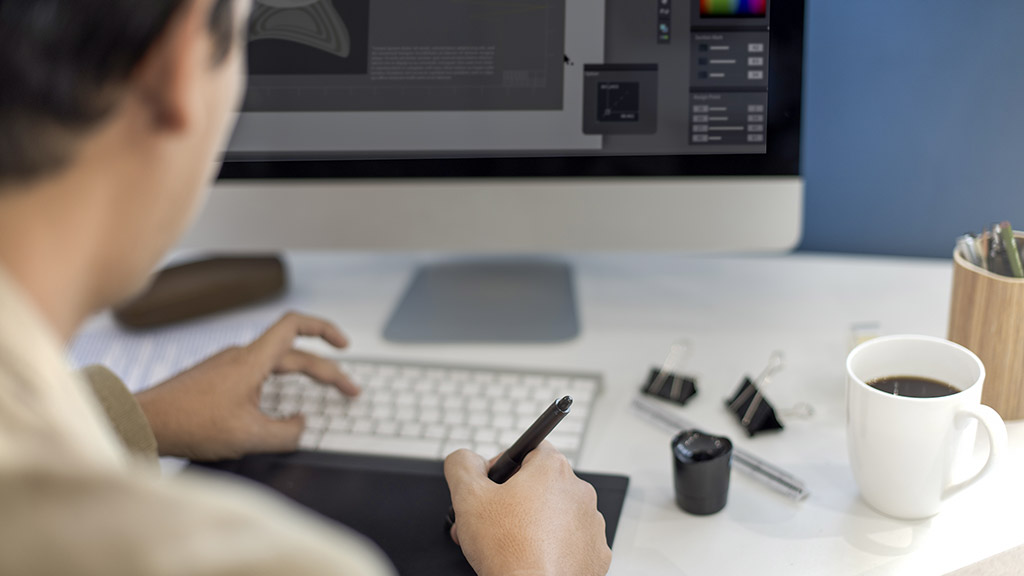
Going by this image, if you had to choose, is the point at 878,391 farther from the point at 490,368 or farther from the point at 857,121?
the point at 857,121

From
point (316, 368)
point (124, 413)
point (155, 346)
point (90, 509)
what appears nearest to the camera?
point (90, 509)

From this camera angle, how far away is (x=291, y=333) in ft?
2.50

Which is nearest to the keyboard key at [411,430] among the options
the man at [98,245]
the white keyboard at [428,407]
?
the white keyboard at [428,407]

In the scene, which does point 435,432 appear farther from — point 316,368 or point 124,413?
point 124,413

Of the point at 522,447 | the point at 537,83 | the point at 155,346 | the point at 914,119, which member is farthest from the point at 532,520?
the point at 914,119

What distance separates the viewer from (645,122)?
75cm

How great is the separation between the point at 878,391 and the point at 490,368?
0.32 meters

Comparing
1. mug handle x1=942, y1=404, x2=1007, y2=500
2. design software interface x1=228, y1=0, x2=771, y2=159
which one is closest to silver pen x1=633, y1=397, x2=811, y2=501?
mug handle x1=942, y1=404, x2=1007, y2=500

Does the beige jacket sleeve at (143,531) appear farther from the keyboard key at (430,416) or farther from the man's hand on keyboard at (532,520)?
the keyboard key at (430,416)

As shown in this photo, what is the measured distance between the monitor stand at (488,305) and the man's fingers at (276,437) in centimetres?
20

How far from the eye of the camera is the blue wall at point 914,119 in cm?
91

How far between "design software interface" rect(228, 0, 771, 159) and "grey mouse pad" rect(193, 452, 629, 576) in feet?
0.91

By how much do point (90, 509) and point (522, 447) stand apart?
13.6 inches

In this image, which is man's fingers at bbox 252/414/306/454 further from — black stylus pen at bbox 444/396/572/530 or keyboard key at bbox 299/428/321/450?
black stylus pen at bbox 444/396/572/530
